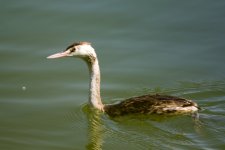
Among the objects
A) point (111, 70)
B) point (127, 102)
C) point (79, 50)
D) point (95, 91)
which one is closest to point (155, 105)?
point (127, 102)

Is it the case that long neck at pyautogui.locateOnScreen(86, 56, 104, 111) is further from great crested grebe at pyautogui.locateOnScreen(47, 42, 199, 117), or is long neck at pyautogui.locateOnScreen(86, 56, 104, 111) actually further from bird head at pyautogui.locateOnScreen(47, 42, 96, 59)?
bird head at pyautogui.locateOnScreen(47, 42, 96, 59)

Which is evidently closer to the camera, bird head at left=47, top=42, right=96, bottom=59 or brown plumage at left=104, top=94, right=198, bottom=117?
brown plumage at left=104, top=94, right=198, bottom=117

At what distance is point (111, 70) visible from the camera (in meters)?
11.6

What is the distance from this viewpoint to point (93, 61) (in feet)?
33.0

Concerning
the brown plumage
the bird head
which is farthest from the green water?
the bird head

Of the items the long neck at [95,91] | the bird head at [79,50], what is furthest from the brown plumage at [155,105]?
the bird head at [79,50]

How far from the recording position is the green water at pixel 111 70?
30.8 ft

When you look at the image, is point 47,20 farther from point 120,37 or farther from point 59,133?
point 59,133

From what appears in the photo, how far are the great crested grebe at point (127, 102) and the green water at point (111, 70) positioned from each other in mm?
145

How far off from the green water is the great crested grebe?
0.15m

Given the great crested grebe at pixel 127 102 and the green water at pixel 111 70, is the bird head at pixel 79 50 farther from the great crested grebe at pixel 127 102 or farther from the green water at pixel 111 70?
the green water at pixel 111 70

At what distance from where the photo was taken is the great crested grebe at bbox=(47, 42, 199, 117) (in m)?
9.66

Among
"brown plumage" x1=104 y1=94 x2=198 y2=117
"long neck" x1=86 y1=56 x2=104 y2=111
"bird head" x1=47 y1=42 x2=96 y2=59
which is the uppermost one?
"bird head" x1=47 y1=42 x2=96 y2=59

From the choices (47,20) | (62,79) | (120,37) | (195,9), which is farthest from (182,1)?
(62,79)
